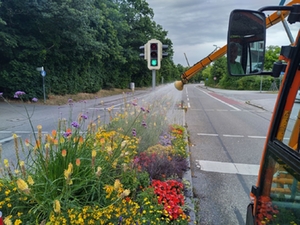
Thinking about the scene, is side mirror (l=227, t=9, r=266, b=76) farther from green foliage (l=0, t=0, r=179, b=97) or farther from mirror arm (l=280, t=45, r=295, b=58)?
green foliage (l=0, t=0, r=179, b=97)

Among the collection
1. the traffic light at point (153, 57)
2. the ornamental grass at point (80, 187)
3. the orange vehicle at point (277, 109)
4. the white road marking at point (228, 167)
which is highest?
the traffic light at point (153, 57)

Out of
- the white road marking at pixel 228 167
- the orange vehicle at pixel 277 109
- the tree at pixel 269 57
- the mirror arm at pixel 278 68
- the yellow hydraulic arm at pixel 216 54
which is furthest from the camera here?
the white road marking at pixel 228 167

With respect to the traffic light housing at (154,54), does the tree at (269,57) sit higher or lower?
lower

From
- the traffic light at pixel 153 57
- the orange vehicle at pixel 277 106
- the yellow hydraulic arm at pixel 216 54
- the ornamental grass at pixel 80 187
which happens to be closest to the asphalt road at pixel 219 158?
the ornamental grass at pixel 80 187

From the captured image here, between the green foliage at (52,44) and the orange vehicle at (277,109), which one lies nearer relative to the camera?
the orange vehicle at (277,109)

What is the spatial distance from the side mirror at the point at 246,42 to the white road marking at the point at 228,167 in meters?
3.49

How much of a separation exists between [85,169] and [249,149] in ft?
16.7

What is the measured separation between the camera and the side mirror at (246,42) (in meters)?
1.35

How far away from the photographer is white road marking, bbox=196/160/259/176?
4535 mm

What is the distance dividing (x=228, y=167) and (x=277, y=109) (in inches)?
142

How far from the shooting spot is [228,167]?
476 cm

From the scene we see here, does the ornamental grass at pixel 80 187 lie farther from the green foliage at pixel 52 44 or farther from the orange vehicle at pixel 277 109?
the green foliage at pixel 52 44

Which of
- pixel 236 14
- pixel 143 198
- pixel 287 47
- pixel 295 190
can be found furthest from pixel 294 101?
pixel 143 198

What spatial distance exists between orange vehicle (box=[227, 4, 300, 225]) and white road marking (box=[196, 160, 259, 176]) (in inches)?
122
